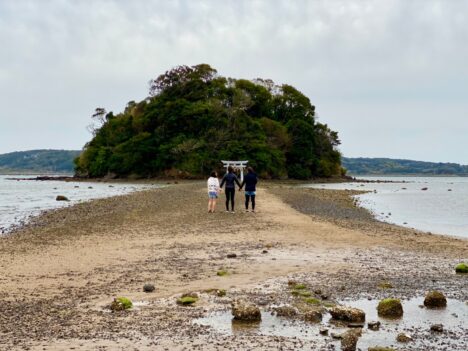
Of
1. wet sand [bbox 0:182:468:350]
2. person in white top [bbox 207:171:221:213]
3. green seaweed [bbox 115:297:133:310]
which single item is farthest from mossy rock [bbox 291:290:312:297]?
person in white top [bbox 207:171:221:213]

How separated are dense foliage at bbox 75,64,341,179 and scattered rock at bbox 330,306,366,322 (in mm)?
86952

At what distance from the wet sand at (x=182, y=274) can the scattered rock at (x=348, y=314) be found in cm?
75

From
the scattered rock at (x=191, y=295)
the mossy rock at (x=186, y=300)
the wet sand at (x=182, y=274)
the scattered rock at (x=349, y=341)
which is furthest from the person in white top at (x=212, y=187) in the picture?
the scattered rock at (x=349, y=341)

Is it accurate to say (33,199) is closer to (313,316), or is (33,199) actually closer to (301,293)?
(301,293)

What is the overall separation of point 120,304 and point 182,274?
2.81m

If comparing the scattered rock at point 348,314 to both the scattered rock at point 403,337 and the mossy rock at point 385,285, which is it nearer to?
the scattered rock at point 403,337

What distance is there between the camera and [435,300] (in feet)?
25.7

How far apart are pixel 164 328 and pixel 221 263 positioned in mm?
5008

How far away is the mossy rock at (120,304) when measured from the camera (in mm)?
7633

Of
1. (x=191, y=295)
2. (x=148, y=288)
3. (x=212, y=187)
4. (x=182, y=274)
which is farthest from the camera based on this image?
(x=212, y=187)

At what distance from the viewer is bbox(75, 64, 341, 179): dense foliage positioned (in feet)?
315

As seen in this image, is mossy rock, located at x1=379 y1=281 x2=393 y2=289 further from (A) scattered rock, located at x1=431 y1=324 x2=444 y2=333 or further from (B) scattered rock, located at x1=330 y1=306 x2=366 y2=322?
(A) scattered rock, located at x1=431 y1=324 x2=444 y2=333

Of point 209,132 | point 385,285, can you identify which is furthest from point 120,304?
point 209,132

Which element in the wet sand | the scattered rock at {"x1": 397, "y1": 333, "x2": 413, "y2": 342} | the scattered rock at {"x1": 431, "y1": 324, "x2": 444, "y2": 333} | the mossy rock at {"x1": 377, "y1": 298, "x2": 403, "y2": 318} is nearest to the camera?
the scattered rock at {"x1": 397, "y1": 333, "x2": 413, "y2": 342}
